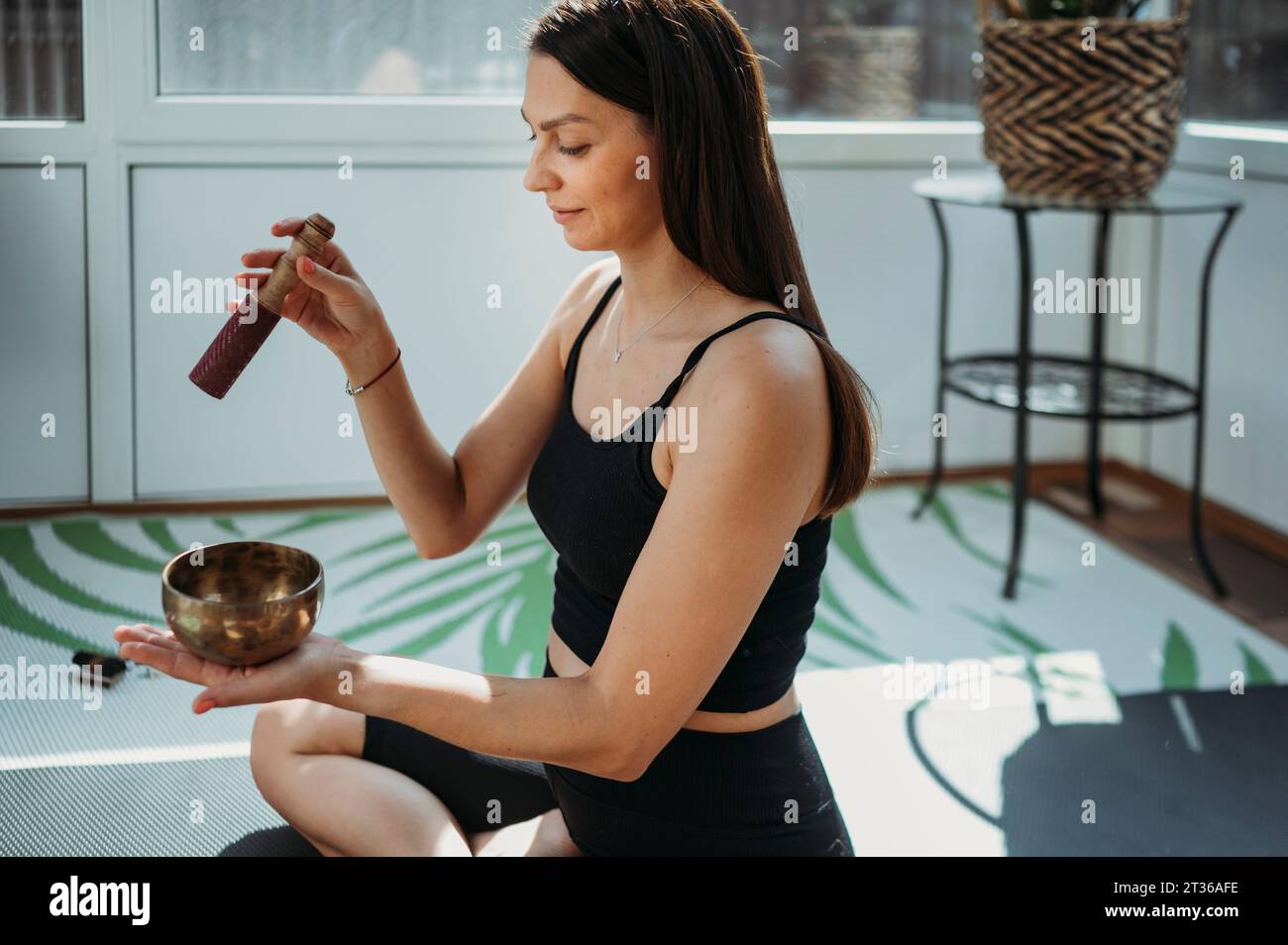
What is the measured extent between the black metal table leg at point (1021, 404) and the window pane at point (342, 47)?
894 millimetres

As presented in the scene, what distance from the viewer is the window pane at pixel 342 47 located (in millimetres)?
1554

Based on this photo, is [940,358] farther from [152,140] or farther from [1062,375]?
[152,140]

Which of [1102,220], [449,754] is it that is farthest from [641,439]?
[1102,220]

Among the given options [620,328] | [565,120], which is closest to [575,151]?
[565,120]

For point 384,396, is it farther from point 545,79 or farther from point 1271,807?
point 1271,807

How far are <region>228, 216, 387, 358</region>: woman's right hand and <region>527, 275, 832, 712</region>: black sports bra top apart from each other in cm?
21

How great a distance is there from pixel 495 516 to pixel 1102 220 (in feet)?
6.01

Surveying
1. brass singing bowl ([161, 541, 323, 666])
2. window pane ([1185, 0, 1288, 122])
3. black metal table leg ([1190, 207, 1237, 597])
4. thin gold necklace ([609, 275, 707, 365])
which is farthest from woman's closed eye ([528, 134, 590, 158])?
window pane ([1185, 0, 1288, 122])

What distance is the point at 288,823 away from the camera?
58.4 inches

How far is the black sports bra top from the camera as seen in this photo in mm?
1153

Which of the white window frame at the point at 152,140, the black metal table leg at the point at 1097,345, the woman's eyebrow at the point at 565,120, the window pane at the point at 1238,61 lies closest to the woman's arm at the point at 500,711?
the woman's eyebrow at the point at 565,120

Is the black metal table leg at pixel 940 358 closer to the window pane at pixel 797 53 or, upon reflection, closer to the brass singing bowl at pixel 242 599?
the window pane at pixel 797 53

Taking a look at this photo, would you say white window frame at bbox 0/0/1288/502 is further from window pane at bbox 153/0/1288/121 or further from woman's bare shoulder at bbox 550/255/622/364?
woman's bare shoulder at bbox 550/255/622/364

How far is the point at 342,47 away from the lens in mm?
2023
